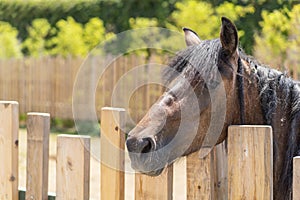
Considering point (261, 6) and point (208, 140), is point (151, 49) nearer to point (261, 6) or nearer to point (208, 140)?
point (261, 6)

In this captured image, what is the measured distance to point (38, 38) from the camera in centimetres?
1698

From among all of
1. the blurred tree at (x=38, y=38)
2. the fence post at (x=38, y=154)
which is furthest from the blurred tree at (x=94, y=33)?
the fence post at (x=38, y=154)

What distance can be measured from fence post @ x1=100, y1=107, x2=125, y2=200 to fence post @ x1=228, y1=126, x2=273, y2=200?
2.04 feet

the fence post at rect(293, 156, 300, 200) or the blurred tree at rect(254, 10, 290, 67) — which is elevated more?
the blurred tree at rect(254, 10, 290, 67)

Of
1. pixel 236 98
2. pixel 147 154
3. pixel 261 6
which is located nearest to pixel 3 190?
pixel 147 154

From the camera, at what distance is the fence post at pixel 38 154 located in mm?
2654

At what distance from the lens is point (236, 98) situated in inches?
96.6

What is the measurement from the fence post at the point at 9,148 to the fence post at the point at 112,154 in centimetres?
47

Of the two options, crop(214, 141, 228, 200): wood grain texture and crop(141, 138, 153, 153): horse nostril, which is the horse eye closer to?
crop(141, 138, 153, 153): horse nostril

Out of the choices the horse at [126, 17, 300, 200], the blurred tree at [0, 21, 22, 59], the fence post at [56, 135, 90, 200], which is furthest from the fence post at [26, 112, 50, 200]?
the blurred tree at [0, 21, 22, 59]

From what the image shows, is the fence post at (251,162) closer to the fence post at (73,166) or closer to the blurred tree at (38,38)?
the fence post at (73,166)

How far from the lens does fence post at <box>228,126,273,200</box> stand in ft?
6.61

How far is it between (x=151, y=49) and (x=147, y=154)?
11.6m

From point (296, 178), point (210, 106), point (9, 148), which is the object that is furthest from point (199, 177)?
point (9, 148)
